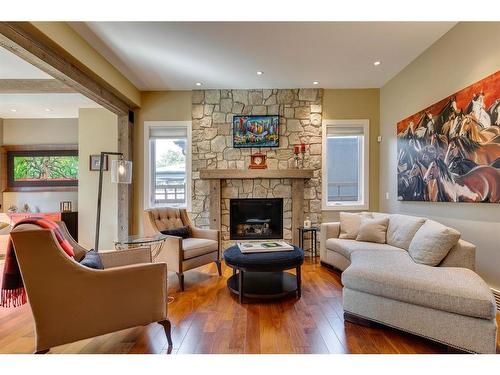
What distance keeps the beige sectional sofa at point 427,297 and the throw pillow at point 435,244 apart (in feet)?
0.17

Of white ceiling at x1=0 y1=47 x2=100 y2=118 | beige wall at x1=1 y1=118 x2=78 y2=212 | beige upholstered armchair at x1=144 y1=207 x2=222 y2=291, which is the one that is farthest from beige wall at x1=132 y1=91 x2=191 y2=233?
beige wall at x1=1 y1=118 x2=78 y2=212

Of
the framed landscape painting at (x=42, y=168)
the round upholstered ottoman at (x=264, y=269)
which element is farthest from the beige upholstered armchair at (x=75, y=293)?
the framed landscape painting at (x=42, y=168)

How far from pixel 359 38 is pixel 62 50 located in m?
3.29

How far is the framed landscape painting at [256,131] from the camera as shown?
4.50 meters

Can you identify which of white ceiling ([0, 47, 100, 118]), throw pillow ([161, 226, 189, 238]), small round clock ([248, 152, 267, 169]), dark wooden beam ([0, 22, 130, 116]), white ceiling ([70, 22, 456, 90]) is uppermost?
white ceiling ([70, 22, 456, 90])

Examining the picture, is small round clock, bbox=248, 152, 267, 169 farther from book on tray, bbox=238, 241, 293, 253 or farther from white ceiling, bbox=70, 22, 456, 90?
book on tray, bbox=238, 241, 293, 253

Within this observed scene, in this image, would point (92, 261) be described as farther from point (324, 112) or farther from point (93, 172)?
point (324, 112)

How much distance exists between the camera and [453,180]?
109 inches

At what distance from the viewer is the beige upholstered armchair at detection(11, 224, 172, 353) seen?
1470 millimetres

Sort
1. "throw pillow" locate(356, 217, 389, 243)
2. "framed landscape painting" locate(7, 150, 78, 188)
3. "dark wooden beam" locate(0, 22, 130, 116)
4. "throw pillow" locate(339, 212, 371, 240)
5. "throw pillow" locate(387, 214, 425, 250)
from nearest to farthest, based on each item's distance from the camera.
Answer: 1. "dark wooden beam" locate(0, 22, 130, 116)
2. "throw pillow" locate(387, 214, 425, 250)
3. "throw pillow" locate(356, 217, 389, 243)
4. "throw pillow" locate(339, 212, 371, 240)
5. "framed landscape painting" locate(7, 150, 78, 188)

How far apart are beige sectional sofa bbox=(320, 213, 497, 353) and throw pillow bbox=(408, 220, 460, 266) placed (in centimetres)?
5

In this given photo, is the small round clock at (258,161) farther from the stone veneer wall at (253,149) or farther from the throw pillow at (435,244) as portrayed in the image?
the throw pillow at (435,244)

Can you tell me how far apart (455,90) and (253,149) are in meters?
2.87
